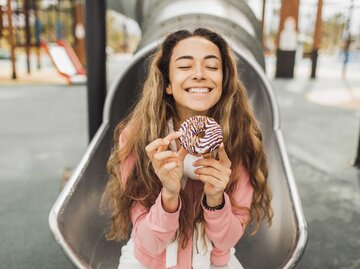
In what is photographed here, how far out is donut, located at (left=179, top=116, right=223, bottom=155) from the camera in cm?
104

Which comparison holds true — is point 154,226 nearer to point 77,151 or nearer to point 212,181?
point 212,181

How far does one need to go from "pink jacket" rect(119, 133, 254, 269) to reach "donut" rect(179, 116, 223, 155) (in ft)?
0.60

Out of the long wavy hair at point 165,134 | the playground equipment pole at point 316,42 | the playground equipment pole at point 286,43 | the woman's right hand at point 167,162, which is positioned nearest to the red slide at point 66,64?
the playground equipment pole at point 286,43

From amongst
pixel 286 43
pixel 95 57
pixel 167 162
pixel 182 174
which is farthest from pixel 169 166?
pixel 286 43

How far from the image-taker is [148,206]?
4.45 feet

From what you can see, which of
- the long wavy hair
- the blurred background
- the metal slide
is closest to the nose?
the long wavy hair

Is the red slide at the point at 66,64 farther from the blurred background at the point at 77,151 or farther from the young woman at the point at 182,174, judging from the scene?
the young woman at the point at 182,174

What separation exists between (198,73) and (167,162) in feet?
1.02

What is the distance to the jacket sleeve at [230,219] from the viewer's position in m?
1.18

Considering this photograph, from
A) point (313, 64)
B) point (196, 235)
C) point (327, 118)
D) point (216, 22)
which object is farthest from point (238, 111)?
point (313, 64)

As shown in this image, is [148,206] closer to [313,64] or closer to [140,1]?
[140,1]

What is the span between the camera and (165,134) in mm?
1341

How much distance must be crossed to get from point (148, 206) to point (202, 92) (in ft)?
1.30

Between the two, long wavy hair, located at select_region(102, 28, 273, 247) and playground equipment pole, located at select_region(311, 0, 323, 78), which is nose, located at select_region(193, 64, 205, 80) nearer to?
long wavy hair, located at select_region(102, 28, 273, 247)
